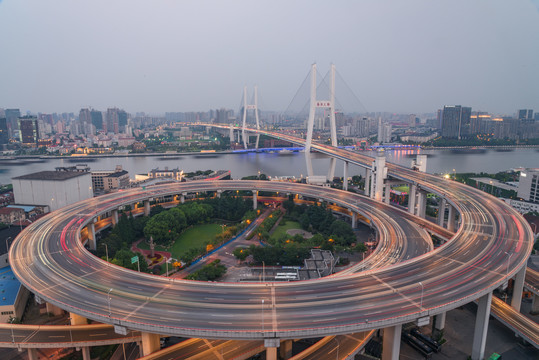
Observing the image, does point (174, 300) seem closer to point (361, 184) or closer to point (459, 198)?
point (459, 198)

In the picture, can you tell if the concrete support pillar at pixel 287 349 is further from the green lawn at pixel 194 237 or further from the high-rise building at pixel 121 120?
the high-rise building at pixel 121 120

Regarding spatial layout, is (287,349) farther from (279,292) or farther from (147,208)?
(147,208)

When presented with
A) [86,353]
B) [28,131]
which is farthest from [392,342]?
[28,131]

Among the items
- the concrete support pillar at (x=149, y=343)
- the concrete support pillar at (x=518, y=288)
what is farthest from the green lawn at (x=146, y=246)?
the concrete support pillar at (x=518, y=288)

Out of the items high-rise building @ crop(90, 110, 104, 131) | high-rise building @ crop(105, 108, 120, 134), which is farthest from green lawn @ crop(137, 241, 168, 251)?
high-rise building @ crop(90, 110, 104, 131)

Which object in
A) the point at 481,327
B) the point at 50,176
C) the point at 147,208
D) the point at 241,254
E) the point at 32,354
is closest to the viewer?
the point at 32,354

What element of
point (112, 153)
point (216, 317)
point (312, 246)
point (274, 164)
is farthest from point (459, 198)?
point (112, 153)
